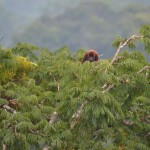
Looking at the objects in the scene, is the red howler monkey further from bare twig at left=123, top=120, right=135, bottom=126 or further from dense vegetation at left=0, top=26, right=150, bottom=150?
bare twig at left=123, top=120, right=135, bottom=126

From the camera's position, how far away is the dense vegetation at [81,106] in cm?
880

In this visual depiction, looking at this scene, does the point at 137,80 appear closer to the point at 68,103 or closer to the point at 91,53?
the point at 68,103

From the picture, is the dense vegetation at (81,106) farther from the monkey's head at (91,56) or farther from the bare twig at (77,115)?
the monkey's head at (91,56)

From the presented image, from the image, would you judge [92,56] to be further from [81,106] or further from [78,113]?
[81,106]

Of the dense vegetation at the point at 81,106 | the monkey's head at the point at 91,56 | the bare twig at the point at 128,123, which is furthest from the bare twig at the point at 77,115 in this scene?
the bare twig at the point at 128,123

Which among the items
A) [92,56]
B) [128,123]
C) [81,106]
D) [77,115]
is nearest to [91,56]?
[92,56]

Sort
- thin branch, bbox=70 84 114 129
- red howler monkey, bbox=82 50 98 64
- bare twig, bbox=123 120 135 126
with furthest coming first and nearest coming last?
bare twig, bbox=123 120 135 126, red howler monkey, bbox=82 50 98 64, thin branch, bbox=70 84 114 129

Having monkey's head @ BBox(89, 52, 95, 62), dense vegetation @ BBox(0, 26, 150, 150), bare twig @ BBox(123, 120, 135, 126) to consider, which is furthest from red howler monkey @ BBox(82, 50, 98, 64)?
bare twig @ BBox(123, 120, 135, 126)

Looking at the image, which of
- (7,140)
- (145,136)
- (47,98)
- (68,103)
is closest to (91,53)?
(47,98)

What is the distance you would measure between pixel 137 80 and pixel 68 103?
1.63 meters

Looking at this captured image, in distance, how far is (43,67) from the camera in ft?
49.1

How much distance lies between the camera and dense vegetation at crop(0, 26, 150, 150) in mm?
8797

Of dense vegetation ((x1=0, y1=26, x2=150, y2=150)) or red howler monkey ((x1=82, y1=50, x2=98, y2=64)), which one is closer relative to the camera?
dense vegetation ((x1=0, y1=26, x2=150, y2=150))

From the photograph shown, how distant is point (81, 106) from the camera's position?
8.87 meters
